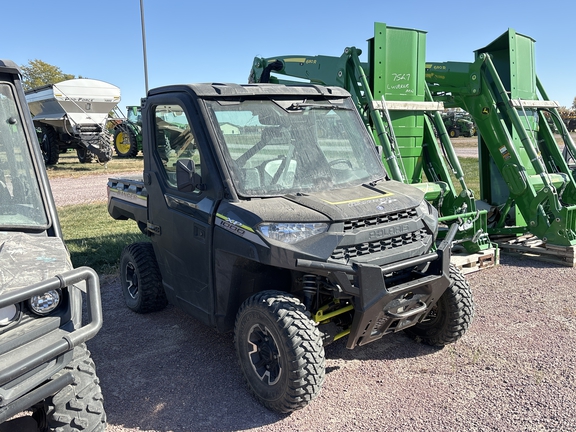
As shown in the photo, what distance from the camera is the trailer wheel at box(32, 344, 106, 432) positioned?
251cm

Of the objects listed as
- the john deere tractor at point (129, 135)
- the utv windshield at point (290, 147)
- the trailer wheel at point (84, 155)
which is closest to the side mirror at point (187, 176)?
the utv windshield at point (290, 147)

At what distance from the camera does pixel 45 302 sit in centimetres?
256

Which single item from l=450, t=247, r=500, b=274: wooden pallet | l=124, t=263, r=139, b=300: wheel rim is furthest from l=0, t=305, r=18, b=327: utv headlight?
l=450, t=247, r=500, b=274: wooden pallet

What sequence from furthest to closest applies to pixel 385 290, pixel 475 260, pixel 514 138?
1. pixel 514 138
2. pixel 475 260
3. pixel 385 290

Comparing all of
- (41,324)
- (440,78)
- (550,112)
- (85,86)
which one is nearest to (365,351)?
(41,324)

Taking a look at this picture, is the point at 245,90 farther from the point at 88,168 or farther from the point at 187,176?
the point at 88,168

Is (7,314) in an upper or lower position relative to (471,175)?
upper

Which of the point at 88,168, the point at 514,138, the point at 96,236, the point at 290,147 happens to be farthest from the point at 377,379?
the point at 88,168

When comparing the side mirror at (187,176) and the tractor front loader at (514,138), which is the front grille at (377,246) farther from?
the tractor front loader at (514,138)

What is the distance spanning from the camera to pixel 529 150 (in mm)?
6863

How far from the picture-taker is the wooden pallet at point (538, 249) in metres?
6.53

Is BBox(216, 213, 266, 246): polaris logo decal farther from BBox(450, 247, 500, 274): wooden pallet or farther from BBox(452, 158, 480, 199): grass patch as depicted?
BBox(452, 158, 480, 199): grass patch

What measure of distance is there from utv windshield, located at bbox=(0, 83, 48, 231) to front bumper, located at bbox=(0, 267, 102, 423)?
3.13 feet

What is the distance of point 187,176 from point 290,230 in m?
0.88
